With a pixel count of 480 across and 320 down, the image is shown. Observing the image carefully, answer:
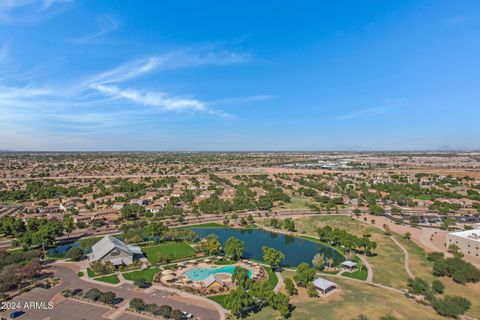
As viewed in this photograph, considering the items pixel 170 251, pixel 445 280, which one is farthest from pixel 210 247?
pixel 445 280

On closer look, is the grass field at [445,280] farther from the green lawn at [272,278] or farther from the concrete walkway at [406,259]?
the green lawn at [272,278]

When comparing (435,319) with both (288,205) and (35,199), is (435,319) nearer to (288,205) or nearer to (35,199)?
(288,205)

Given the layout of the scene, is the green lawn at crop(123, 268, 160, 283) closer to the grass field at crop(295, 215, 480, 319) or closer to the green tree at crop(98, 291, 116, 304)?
the green tree at crop(98, 291, 116, 304)

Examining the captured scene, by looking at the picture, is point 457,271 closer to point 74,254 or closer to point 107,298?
point 107,298

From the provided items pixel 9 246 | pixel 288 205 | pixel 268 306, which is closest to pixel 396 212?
pixel 288 205

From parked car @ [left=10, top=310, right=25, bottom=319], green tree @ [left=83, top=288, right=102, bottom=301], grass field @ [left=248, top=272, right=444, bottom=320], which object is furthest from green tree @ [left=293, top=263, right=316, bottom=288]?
parked car @ [left=10, top=310, right=25, bottom=319]
